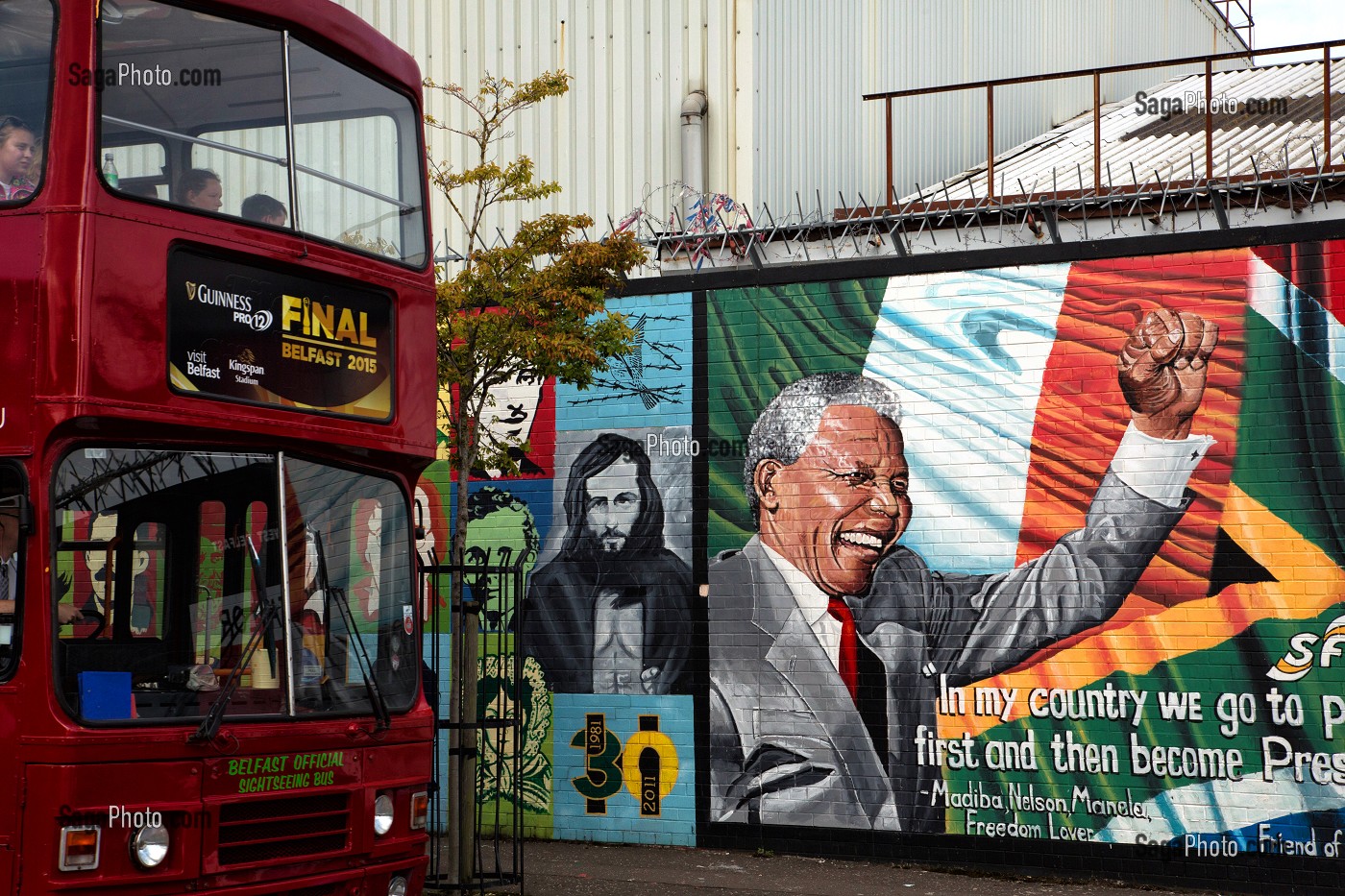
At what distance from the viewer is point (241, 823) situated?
6070 mm

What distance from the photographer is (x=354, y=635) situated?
6707 millimetres

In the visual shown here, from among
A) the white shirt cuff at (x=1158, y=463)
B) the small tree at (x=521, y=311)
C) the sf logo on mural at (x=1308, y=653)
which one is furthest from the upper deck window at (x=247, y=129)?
the sf logo on mural at (x=1308, y=653)

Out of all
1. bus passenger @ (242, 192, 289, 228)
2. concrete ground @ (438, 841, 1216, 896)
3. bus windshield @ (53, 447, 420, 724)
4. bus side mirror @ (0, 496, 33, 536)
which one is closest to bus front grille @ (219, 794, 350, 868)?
bus windshield @ (53, 447, 420, 724)

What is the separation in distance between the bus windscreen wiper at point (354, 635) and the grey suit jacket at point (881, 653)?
4795 mm

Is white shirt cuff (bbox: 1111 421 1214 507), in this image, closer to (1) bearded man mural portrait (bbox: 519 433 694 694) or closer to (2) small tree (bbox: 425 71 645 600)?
(1) bearded man mural portrait (bbox: 519 433 694 694)

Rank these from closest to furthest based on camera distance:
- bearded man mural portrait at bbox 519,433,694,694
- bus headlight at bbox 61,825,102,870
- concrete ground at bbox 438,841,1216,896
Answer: bus headlight at bbox 61,825,102,870 < concrete ground at bbox 438,841,1216,896 < bearded man mural portrait at bbox 519,433,694,694

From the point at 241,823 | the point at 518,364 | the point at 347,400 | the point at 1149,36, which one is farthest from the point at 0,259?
the point at 1149,36

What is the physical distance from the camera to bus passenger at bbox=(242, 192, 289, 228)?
21.1 ft

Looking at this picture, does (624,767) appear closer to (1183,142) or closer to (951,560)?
(951,560)

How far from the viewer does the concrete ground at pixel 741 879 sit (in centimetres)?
969

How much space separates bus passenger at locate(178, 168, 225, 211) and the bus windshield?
3.71ft

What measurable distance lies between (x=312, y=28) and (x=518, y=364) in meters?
3.62

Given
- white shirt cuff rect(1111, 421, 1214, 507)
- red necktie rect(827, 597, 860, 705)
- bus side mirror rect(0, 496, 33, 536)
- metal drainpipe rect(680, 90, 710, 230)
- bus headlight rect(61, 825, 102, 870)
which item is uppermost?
metal drainpipe rect(680, 90, 710, 230)

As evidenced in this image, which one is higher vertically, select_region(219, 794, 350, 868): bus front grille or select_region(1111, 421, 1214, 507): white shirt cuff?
select_region(1111, 421, 1214, 507): white shirt cuff
